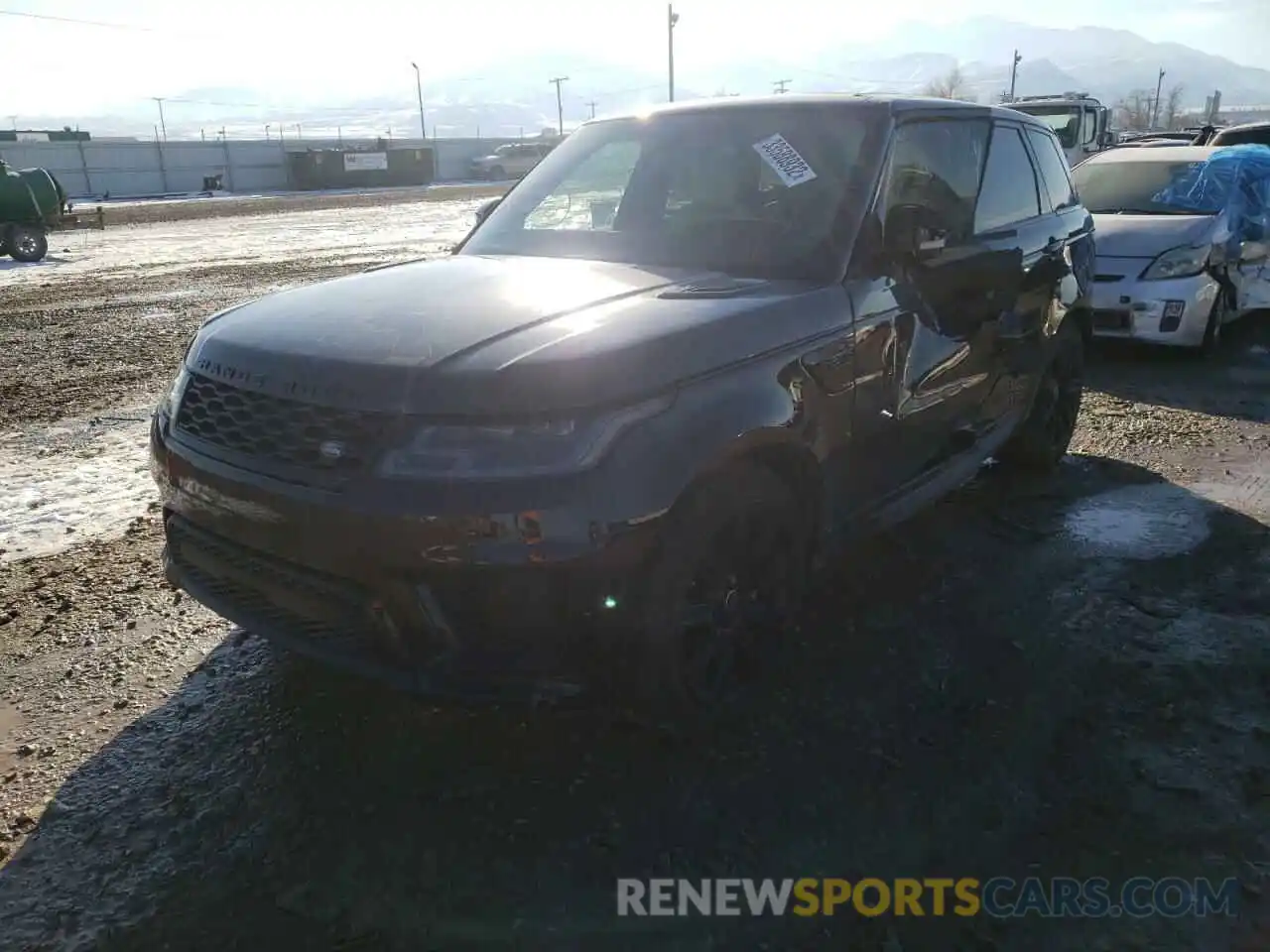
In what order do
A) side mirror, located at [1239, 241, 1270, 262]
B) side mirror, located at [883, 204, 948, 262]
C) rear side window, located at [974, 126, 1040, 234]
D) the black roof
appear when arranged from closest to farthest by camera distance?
1. side mirror, located at [883, 204, 948, 262]
2. the black roof
3. rear side window, located at [974, 126, 1040, 234]
4. side mirror, located at [1239, 241, 1270, 262]

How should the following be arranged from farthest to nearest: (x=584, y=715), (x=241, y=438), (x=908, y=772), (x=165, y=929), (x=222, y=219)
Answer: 1. (x=222, y=219)
2. (x=584, y=715)
3. (x=908, y=772)
4. (x=241, y=438)
5. (x=165, y=929)

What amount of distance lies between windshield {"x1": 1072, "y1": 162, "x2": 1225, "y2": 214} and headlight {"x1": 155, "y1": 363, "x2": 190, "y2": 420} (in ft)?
26.3

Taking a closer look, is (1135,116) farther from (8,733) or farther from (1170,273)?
(8,733)

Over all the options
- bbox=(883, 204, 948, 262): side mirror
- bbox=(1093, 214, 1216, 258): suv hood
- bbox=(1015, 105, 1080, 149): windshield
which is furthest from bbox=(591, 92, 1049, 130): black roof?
bbox=(1015, 105, 1080, 149): windshield

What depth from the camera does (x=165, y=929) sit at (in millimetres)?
2256

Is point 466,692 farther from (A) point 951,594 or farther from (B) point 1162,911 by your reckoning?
(A) point 951,594

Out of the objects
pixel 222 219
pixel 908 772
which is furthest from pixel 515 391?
pixel 222 219

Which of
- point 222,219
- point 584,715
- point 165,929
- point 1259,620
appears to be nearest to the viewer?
point 165,929

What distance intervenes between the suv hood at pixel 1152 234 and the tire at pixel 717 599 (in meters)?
5.94

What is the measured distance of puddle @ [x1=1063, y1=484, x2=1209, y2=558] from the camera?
4.37 meters

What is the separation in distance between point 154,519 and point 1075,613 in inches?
163

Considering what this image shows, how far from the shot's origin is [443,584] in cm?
234

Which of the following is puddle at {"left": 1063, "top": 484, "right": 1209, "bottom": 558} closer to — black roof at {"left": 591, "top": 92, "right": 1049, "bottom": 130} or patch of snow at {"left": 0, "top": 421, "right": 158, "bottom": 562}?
black roof at {"left": 591, "top": 92, "right": 1049, "bottom": 130}

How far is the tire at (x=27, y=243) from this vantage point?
17.1 m
